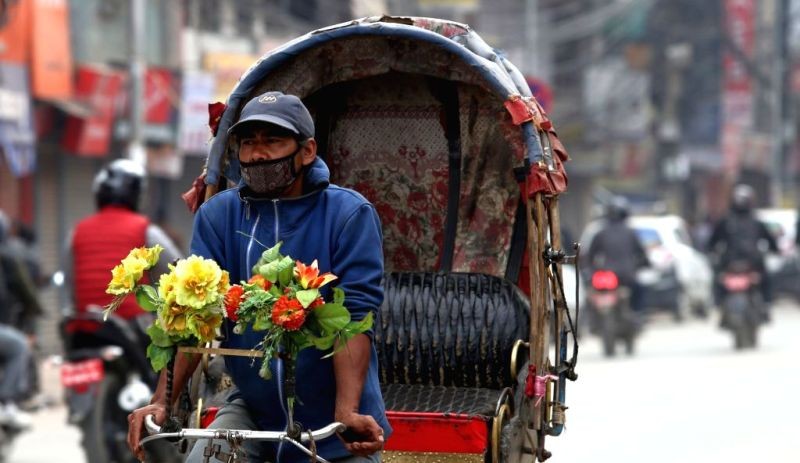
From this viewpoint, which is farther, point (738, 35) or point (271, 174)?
point (738, 35)

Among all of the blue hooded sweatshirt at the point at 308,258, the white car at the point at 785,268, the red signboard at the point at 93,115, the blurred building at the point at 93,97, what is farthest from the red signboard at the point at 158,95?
the blue hooded sweatshirt at the point at 308,258

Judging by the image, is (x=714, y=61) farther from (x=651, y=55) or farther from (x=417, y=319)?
(x=417, y=319)

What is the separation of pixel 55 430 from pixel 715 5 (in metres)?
37.0

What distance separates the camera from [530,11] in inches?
1200

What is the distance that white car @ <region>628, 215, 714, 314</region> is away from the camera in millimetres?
25109

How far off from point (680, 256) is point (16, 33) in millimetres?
11253

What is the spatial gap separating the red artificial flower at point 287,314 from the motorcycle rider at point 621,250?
14674mm

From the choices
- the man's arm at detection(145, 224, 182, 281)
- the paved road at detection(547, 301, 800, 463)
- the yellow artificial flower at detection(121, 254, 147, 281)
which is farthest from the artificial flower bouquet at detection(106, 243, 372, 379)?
the paved road at detection(547, 301, 800, 463)

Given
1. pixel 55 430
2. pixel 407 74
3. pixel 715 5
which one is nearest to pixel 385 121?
pixel 407 74

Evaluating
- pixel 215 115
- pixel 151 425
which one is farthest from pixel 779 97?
pixel 151 425

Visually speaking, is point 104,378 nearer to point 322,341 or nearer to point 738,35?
point 322,341

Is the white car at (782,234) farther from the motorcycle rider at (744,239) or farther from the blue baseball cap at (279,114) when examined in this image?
the blue baseball cap at (279,114)

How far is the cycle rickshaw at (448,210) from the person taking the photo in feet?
21.3

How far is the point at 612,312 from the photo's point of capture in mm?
18453
